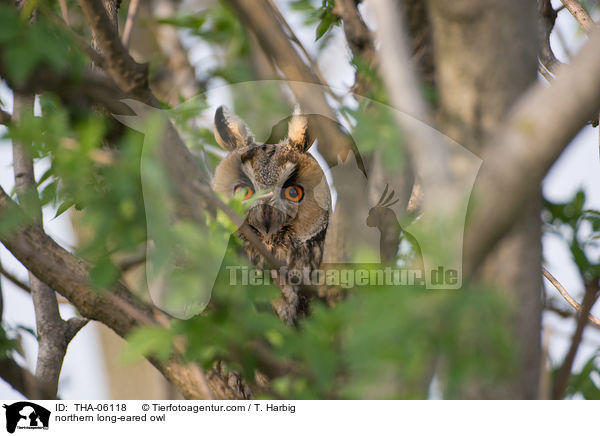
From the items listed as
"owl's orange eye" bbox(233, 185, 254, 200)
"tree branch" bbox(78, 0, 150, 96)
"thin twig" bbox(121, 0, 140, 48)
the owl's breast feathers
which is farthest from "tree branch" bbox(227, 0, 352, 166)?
the owl's breast feathers

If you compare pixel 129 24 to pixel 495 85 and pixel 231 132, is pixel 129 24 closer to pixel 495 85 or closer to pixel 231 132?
pixel 231 132

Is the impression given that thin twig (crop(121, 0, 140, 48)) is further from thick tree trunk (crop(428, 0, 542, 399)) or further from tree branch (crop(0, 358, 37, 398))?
tree branch (crop(0, 358, 37, 398))

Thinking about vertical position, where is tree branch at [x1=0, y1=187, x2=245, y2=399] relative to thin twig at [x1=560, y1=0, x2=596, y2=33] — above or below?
below

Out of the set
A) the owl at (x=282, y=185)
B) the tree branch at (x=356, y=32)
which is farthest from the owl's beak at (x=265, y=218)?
the tree branch at (x=356, y=32)

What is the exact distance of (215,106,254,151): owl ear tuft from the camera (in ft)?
8.00

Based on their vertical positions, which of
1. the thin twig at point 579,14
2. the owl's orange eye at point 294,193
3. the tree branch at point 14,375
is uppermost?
the thin twig at point 579,14

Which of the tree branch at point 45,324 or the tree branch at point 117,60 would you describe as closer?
Result: the tree branch at point 117,60

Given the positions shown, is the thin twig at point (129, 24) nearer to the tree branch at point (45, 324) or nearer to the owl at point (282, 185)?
the tree branch at point (45, 324)

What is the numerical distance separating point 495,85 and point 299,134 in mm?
1334

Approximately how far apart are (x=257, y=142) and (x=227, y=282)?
1.48 m

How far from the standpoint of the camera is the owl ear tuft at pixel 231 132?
8.00ft

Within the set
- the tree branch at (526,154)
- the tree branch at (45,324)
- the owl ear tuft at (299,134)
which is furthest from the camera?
the owl ear tuft at (299,134)
